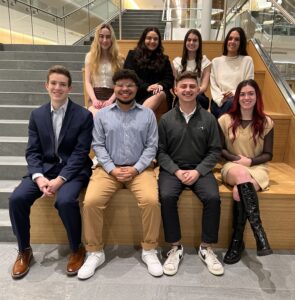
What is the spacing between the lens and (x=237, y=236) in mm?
2104

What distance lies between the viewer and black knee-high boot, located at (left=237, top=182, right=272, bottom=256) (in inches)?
74.2

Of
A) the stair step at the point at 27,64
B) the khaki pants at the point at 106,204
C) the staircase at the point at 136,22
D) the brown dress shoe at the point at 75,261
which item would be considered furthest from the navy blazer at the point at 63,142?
the staircase at the point at 136,22

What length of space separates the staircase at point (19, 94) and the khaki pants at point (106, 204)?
2.31 ft

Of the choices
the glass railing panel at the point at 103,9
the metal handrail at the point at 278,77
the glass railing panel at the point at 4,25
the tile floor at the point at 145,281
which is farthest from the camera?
the glass railing panel at the point at 103,9

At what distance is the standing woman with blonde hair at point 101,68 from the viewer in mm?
2846

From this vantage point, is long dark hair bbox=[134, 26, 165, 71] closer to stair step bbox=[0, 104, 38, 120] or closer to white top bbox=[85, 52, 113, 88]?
white top bbox=[85, 52, 113, 88]

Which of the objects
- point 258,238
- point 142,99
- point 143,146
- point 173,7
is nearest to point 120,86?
point 143,146

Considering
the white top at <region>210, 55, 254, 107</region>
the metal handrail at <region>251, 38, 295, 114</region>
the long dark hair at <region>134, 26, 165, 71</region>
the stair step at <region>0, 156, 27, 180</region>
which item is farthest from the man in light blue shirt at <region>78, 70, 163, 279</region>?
the metal handrail at <region>251, 38, 295, 114</region>

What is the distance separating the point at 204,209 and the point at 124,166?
0.61 metres

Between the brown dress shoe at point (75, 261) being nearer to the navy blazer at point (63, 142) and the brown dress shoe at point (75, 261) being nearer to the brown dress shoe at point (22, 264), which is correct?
the brown dress shoe at point (22, 264)

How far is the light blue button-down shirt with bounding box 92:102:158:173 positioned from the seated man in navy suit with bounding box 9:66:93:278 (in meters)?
0.09

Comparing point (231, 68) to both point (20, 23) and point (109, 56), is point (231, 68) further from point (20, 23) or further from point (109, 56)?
point (20, 23)

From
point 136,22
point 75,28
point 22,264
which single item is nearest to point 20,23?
point 75,28

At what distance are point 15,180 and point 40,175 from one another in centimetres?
90
